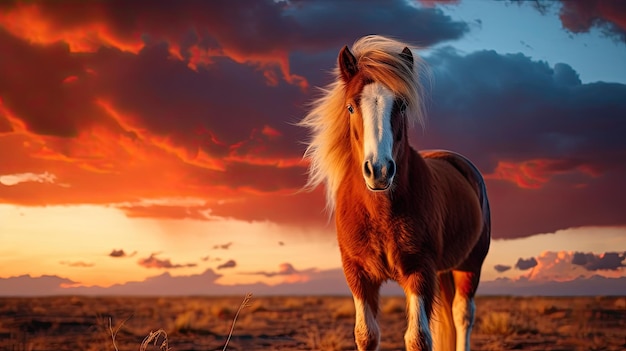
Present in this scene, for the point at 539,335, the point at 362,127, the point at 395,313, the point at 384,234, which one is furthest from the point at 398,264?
the point at 395,313

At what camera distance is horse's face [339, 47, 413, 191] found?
15.4ft

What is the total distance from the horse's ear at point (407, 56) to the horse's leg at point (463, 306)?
114 inches

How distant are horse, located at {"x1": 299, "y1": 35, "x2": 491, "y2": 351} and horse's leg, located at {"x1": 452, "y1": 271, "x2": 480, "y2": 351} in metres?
1.34

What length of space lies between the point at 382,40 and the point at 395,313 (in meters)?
17.0

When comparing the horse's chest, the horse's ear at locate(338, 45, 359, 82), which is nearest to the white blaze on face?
the horse's ear at locate(338, 45, 359, 82)

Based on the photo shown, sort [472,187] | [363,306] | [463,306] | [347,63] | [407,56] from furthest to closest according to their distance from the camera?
[472,187]
[463,306]
[407,56]
[347,63]
[363,306]

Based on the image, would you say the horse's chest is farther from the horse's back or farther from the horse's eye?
the horse's back

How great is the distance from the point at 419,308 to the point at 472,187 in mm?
3093

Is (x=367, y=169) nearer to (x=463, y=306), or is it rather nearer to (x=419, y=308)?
(x=419, y=308)

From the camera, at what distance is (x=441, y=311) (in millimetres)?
7195

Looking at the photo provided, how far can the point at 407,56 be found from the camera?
558 centimetres

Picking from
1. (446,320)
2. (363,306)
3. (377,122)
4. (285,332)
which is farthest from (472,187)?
(285,332)

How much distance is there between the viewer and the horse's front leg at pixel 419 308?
16.4ft

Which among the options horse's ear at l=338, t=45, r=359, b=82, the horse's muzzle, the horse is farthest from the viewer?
horse's ear at l=338, t=45, r=359, b=82
